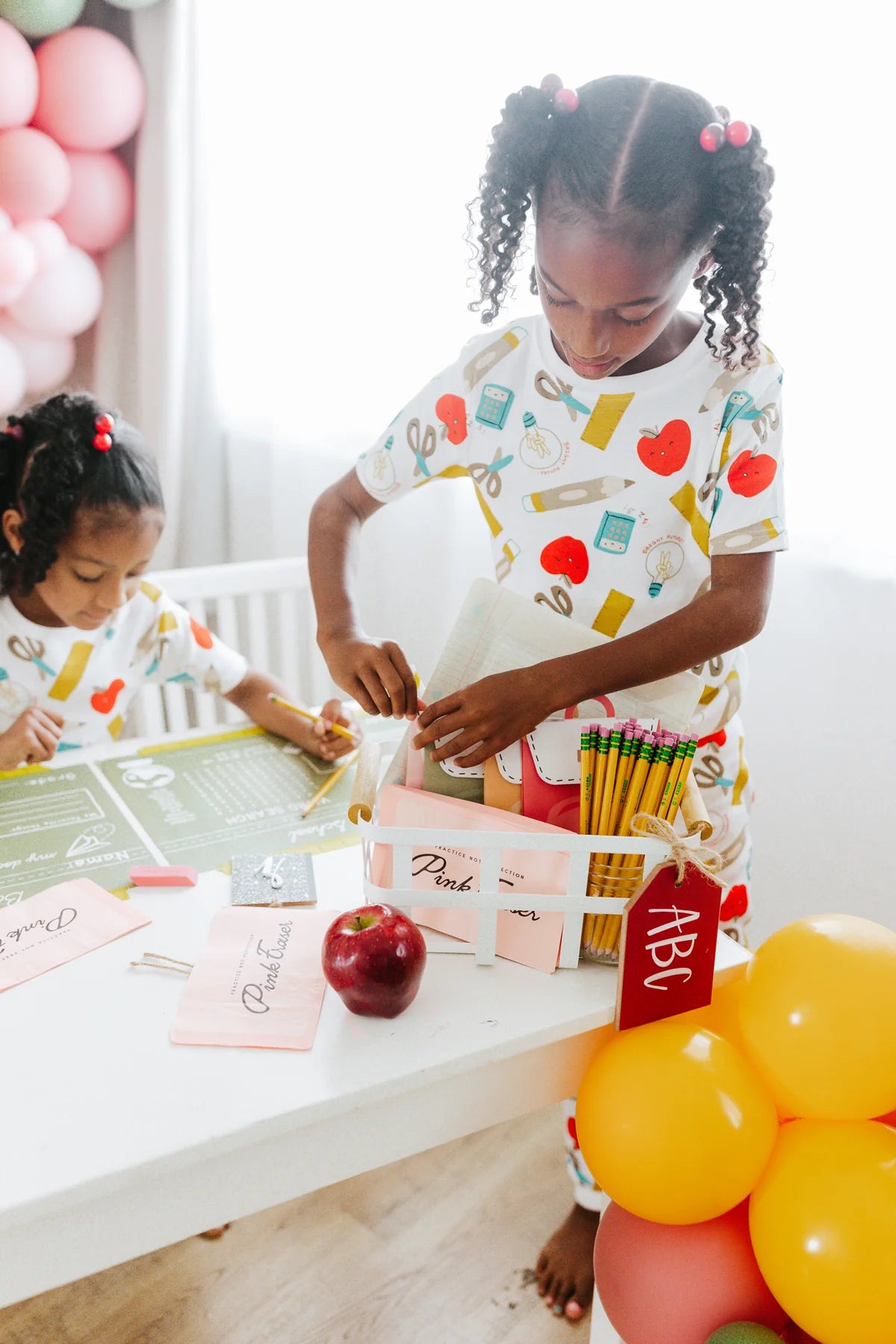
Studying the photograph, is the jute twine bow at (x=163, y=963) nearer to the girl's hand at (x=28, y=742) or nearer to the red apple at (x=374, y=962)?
the red apple at (x=374, y=962)

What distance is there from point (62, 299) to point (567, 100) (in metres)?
1.68

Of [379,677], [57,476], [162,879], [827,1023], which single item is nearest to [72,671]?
[57,476]

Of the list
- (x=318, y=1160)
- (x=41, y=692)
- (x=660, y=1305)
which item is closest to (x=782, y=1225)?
(x=660, y=1305)

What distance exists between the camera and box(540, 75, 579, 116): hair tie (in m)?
0.80

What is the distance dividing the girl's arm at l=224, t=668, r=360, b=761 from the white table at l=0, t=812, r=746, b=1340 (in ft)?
1.42

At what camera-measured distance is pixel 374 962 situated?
77 cm

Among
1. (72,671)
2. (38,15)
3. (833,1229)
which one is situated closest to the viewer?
(833,1229)

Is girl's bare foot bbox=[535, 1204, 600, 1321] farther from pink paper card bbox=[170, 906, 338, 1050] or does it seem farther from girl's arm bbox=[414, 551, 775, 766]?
girl's arm bbox=[414, 551, 775, 766]

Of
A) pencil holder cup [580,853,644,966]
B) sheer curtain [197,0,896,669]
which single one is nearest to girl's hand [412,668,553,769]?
pencil holder cup [580,853,644,966]

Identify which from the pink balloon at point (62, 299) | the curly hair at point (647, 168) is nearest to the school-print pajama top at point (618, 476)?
the curly hair at point (647, 168)

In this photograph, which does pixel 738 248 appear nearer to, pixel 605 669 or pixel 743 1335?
pixel 605 669

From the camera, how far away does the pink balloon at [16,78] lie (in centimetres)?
194

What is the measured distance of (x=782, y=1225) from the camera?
2.40 feet

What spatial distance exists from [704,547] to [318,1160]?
0.65m
